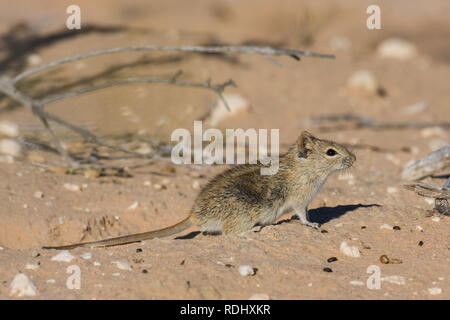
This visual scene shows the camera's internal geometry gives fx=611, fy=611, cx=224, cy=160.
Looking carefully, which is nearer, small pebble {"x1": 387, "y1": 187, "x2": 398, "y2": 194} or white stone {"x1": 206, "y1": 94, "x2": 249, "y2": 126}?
small pebble {"x1": 387, "y1": 187, "x2": 398, "y2": 194}

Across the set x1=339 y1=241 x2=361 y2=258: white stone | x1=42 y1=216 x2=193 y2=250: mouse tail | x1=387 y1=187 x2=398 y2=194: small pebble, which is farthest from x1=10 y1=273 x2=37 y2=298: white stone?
x1=387 y1=187 x2=398 y2=194: small pebble

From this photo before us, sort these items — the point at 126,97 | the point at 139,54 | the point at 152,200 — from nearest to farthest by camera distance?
1. the point at 152,200
2. the point at 126,97
3. the point at 139,54

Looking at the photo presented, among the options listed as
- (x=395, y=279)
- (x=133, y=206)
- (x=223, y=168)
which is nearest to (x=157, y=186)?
(x=133, y=206)

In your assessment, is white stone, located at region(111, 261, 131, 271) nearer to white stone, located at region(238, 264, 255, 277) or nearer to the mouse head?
white stone, located at region(238, 264, 255, 277)

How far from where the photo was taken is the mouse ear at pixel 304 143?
5.05m

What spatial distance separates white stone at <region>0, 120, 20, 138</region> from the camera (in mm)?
7266

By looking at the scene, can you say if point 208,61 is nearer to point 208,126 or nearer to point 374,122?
point 208,126

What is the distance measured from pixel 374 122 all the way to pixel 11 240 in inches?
211

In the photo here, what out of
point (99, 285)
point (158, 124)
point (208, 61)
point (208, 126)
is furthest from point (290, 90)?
point (99, 285)

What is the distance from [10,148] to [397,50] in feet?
25.4

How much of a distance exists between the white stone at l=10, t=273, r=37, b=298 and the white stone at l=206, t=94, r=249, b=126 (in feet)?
16.5

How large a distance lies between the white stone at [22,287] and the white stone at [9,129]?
3.85 m

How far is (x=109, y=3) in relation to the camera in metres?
13.6

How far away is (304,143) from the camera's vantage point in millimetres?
→ 5207
